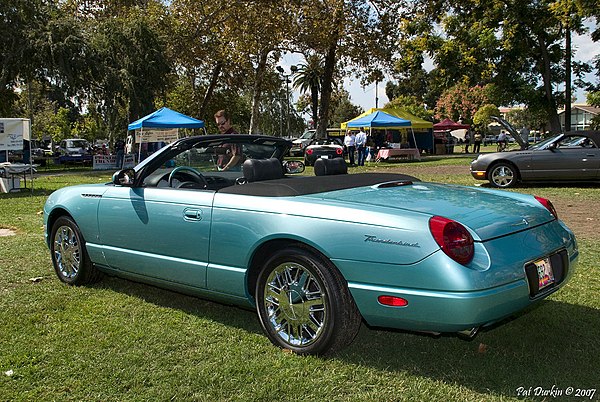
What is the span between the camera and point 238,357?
143 inches

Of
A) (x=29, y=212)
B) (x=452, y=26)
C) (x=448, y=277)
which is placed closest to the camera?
(x=448, y=277)

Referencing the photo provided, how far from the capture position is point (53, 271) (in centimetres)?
585

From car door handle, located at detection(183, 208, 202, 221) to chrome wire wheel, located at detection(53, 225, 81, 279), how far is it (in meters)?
1.53

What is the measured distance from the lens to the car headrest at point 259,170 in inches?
173

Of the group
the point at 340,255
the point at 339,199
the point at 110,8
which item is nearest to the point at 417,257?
the point at 340,255

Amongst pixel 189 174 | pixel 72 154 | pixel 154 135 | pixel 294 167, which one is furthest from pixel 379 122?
pixel 189 174

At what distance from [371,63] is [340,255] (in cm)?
2815

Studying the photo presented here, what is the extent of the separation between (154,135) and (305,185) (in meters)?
18.3

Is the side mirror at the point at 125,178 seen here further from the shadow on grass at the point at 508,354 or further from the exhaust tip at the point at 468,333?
the exhaust tip at the point at 468,333

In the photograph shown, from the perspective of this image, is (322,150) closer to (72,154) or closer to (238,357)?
(72,154)

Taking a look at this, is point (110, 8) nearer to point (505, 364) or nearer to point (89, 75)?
point (89, 75)

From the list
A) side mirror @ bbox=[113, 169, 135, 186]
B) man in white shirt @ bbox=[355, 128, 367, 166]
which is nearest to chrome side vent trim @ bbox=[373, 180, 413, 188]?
side mirror @ bbox=[113, 169, 135, 186]

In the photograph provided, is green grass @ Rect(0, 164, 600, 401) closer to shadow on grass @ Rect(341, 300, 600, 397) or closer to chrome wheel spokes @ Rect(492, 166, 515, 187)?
shadow on grass @ Rect(341, 300, 600, 397)

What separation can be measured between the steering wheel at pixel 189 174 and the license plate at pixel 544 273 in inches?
103
